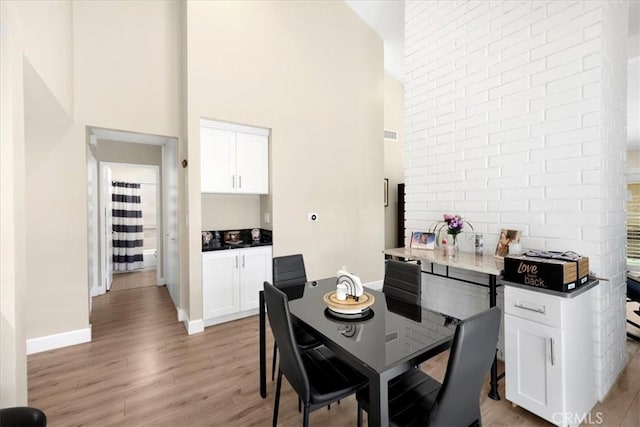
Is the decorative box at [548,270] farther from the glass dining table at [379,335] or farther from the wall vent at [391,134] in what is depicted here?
the wall vent at [391,134]

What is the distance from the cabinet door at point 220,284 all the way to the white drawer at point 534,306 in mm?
2809

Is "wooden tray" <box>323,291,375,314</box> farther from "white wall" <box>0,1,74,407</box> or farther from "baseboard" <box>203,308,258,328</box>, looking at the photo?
"baseboard" <box>203,308,258,328</box>

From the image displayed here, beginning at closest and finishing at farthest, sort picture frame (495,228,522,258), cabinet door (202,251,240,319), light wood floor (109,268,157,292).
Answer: picture frame (495,228,522,258), cabinet door (202,251,240,319), light wood floor (109,268,157,292)

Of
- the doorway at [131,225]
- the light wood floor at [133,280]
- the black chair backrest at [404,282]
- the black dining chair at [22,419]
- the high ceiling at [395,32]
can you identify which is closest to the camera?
the black dining chair at [22,419]

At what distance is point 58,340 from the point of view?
288cm

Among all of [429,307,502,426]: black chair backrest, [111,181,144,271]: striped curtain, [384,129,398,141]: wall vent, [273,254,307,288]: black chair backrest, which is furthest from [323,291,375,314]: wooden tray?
[111,181,144,271]: striped curtain

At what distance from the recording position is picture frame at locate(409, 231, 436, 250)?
2.77 m

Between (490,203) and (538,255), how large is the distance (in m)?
0.71

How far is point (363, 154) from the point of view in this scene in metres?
4.69

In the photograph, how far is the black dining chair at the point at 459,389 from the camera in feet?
3.65

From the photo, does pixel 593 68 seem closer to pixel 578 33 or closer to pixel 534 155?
pixel 578 33

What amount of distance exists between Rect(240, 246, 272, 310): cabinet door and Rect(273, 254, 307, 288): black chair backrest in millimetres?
1193

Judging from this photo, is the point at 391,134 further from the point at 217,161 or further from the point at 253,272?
the point at 253,272

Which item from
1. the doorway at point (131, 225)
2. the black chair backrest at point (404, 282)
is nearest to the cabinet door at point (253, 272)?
the black chair backrest at point (404, 282)
